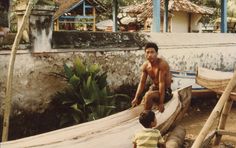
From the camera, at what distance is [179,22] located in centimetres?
2266

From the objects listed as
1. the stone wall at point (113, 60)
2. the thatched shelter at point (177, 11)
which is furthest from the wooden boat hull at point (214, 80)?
the thatched shelter at point (177, 11)

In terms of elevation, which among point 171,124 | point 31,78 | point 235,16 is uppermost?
point 235,16

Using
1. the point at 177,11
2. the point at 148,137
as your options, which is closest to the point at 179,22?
the point at 177,11

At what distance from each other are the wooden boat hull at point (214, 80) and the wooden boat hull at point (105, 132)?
0.60 meters

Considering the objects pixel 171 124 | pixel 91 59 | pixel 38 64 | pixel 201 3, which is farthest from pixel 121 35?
pixel 201 3

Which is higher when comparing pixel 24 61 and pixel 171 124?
pixel 24 61

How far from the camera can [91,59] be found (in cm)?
830

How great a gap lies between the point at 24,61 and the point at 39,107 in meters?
1.04

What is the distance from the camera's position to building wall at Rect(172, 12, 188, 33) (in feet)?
73.2

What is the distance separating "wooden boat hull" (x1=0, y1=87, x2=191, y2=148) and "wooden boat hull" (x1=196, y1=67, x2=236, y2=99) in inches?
23.5

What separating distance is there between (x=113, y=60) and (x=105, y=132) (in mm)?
3846

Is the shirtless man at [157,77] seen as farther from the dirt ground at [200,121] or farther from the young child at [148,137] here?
the young child at [148,137]

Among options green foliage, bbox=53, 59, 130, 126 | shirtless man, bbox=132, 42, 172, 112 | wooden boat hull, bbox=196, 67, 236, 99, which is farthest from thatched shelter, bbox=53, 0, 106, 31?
shirtless man, bbox=132, 42, 172, 112

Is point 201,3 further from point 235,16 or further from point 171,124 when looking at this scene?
point 171,124
